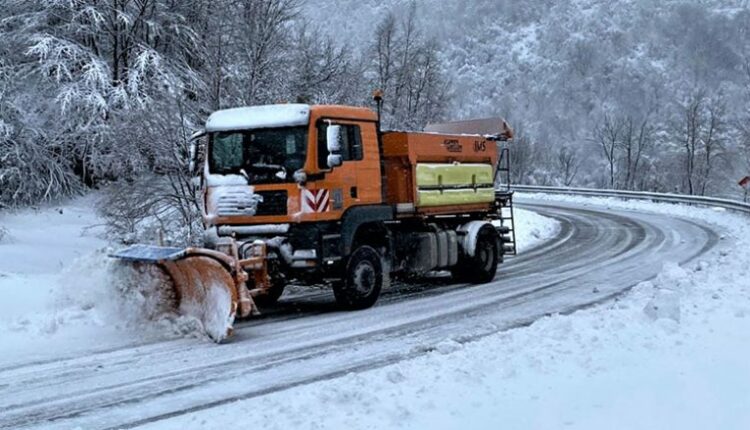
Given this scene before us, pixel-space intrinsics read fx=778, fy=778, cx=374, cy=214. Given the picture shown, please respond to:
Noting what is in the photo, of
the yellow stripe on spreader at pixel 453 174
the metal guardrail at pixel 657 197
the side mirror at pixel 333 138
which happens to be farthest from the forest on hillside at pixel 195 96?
the metal guardrail at pixel 657 197

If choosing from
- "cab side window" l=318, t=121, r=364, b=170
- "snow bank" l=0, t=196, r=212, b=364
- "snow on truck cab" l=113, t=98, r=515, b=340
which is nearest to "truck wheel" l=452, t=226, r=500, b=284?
"snow on truck cab" l=113, t=98, r=515, b=340

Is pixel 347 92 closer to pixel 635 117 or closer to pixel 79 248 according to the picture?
pixel 79 248

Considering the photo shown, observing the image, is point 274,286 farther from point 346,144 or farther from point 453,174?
point 453,174

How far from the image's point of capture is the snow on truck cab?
29.7 ft

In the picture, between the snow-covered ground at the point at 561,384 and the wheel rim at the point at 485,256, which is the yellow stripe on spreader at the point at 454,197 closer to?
the wheel rim at the point at 485,256

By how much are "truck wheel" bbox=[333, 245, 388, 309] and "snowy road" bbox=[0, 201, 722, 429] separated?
19cm

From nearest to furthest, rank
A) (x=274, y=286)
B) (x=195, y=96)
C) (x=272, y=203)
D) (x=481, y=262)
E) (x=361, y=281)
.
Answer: (x=272, y=203) < (x=361, y=281) < (x=274, y=286) < (x=481, y=262) < (x=195, y=96)

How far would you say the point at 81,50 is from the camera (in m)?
20.5

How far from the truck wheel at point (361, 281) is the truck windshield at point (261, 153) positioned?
1.50 m

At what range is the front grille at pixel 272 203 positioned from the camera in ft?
32.3

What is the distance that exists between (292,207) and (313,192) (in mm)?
325

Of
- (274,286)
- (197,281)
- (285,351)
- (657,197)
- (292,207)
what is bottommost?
(285,351)

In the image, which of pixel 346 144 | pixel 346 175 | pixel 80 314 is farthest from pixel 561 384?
pixel 80 314

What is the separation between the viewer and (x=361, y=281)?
34.7 ft
